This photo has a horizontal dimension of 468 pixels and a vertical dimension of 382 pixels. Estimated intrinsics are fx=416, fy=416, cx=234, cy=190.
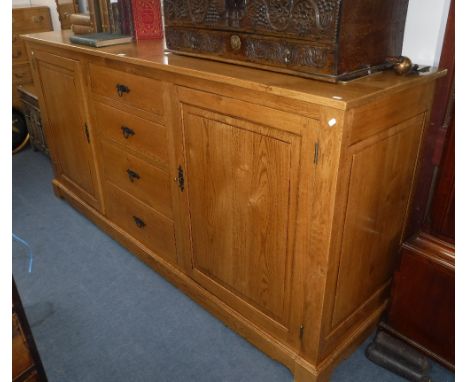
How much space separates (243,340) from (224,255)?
361mm

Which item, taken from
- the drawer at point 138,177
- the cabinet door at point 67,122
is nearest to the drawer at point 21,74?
the cabinet door at point 67,122

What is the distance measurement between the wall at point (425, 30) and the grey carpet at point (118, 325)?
1.03 m

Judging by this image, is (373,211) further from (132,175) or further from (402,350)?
(132,175)

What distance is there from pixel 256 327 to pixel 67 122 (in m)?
1.40

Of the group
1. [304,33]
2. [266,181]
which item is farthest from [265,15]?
[266,181]

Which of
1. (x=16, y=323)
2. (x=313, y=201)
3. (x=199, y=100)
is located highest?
(x=199, y=100)

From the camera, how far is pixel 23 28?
312 cm

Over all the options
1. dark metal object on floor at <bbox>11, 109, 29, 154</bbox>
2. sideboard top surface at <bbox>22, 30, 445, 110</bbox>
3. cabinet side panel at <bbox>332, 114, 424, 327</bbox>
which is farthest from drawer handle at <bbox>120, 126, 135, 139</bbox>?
dark metal object on floor at <bbox>11, 109, 29, 154</bbox>

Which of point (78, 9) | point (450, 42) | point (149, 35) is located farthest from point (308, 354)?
point (78, 9)

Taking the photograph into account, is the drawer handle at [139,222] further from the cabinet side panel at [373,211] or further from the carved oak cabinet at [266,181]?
the cabinet side panel at [373,211]

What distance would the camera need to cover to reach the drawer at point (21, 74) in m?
3.16

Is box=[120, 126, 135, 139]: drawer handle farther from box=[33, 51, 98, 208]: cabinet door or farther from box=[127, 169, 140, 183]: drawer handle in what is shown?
box=[33, 51, 98, 208]: cabinet door

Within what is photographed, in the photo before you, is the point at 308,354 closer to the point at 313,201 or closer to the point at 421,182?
the point at 313,201

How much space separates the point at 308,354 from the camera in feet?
4.28
